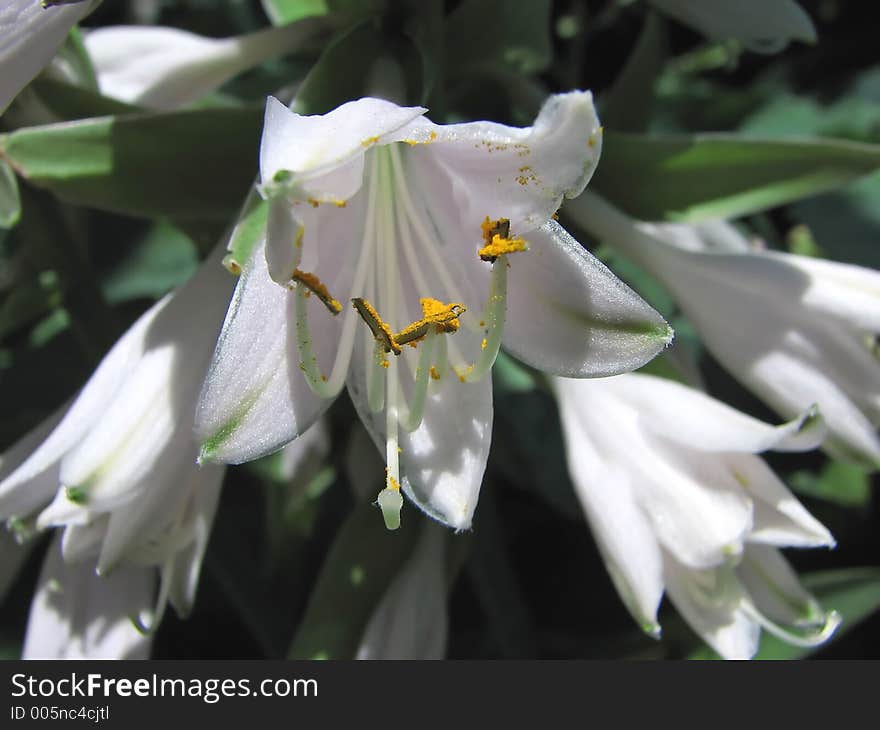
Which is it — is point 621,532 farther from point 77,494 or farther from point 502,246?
point 77,494

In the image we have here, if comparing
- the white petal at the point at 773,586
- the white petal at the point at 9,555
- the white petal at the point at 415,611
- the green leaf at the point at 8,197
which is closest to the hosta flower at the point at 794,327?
the white petal at the point at 773,586

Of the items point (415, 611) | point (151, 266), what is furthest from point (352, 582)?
point (151, 266)

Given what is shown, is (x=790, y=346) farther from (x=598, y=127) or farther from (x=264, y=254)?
(x=264, y=254)

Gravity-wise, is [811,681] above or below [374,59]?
below

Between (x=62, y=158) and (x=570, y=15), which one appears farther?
(x=570, y=15)

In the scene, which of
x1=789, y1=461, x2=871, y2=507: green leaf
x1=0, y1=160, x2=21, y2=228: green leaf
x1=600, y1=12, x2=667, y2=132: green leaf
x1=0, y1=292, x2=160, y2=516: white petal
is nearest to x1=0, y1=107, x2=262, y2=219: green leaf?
x1=0, y1=160, x2=21, y2=228: green leaf

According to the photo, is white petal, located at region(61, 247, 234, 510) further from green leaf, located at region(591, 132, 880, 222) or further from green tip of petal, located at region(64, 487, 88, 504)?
green leaf, located at region(591, 132, 880, 222)

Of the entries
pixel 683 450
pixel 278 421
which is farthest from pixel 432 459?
pixel 683 450
